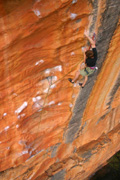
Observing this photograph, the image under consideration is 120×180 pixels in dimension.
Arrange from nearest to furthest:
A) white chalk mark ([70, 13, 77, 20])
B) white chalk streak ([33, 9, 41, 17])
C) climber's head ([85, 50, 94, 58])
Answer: white chalk streak ([33, 9, 41, 17]) → white chalk mark ([70, 13, 77, 20]) → climber's head ([85, 50, 94, 58])

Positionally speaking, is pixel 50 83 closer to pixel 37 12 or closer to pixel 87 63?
pixel 87 63

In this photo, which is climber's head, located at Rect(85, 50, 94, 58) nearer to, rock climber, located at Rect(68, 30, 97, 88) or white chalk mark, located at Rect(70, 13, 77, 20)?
rock climber, located at Rect(68, 30, 97, 88)

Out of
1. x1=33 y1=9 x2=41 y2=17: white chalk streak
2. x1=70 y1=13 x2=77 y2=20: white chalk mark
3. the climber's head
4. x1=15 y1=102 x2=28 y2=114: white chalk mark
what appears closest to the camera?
x1=33 y1=9 x2=41 y2=17: white chalk streak

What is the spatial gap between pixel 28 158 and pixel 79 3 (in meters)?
2.91

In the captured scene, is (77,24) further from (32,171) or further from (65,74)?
(32,171)

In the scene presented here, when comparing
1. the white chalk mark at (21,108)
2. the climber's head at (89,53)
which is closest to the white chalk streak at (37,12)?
the climber's head at (89,53)

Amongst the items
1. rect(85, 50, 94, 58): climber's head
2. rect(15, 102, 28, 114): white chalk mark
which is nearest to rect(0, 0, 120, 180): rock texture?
rect(15, 102, 28, 114): white chalk mark

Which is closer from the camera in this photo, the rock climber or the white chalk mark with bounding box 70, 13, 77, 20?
the white chalk mark with bounding box 70, 13, 77, 20

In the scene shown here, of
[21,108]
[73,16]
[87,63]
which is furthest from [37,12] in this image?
[21,108]

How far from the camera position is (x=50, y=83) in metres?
2.49

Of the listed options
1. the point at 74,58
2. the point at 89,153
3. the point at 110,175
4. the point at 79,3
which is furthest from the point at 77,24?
the point at 110,175

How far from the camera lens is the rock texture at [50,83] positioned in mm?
1781

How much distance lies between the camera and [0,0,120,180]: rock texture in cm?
178

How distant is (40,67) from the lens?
222 centimetres
